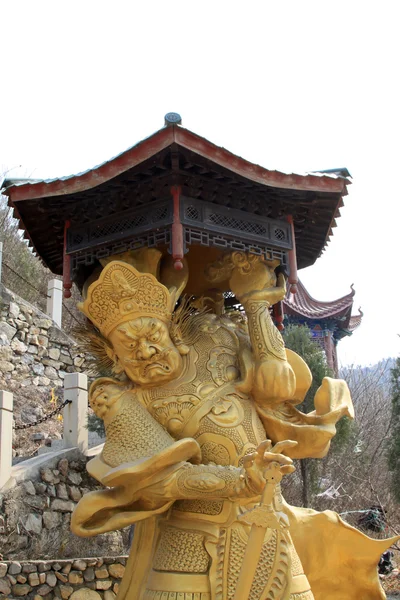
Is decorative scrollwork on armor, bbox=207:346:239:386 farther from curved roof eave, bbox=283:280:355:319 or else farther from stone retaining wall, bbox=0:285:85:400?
curved roof eave, bbox=283:280:355:319

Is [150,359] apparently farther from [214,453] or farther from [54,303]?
[54,303]

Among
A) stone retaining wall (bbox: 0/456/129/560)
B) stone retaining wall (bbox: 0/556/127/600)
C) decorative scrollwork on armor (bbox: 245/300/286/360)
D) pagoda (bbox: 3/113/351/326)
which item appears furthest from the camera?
stone retaining wall (bbox: 0/456/129/560)

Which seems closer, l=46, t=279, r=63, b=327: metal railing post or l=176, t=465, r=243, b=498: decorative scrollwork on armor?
l=176, t=465, r=243, b=498: decorative scrollwork on armor

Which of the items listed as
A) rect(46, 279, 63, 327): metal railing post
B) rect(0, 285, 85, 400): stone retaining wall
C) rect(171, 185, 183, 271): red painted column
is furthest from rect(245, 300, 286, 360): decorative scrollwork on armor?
rect(46, 279, 63, 327): metal railing post

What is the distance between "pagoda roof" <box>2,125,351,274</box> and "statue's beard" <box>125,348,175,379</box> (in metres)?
0.90

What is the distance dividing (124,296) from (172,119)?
99 cm

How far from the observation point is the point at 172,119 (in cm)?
325

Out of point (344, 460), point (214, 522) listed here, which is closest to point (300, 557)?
point (214, 522)

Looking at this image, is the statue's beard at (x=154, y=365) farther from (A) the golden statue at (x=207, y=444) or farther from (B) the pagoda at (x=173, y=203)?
(B) the pagoda at (x=173, y=203)

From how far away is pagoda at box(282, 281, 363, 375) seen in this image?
664 inches

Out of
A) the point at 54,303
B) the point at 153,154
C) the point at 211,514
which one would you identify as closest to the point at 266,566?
the point at 211,514

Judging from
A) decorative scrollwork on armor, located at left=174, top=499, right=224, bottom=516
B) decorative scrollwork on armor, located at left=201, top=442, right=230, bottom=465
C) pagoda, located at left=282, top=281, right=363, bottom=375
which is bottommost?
decorative scrollwork on armor, located at left=174, top=499, right=224, bottom=516

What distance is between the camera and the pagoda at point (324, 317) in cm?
1685

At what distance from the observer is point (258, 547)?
278cm
